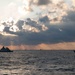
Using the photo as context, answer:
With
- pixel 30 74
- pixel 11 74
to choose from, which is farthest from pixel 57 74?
pixel 11 74

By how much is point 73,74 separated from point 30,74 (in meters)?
11.4

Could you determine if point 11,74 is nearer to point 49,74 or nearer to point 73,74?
point 49,74

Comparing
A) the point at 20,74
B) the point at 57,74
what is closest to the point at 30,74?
the point at 20,74

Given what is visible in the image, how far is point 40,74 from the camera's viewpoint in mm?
71938

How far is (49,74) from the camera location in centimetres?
7212

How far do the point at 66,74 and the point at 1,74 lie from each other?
1738cm

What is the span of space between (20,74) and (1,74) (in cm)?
519

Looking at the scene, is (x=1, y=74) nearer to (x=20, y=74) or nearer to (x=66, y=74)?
(x=20, y=74)

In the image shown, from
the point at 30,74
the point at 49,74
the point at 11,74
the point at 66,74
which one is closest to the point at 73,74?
the point at 66,74

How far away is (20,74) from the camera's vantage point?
72438 mm

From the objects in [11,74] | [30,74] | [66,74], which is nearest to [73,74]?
[66,74]

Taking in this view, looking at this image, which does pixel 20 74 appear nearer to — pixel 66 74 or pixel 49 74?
pixel 49 74

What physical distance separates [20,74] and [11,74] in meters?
2.53

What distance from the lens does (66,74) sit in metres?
72.4
